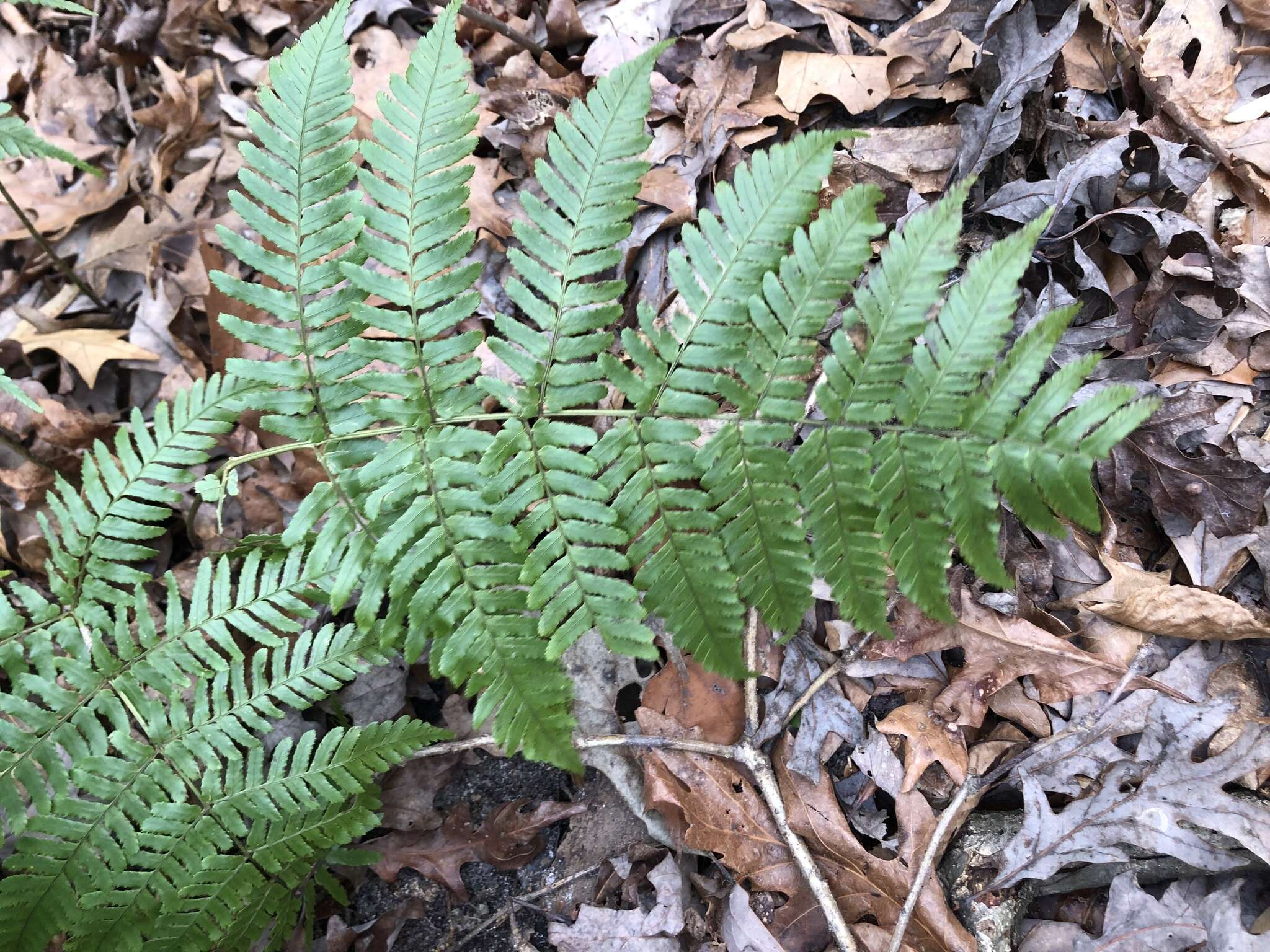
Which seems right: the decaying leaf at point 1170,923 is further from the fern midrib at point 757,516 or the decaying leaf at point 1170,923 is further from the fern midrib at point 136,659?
the fern midrib at point 136,659

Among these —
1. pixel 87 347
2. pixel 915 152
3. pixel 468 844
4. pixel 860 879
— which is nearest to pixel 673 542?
pixel 860 879

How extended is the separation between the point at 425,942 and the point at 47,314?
3.42m

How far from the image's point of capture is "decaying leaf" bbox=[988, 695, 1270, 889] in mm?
2150

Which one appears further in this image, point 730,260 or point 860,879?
point 860,879

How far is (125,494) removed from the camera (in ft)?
8.14

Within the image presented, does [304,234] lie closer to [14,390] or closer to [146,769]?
[14,390]

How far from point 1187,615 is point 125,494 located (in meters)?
3.26

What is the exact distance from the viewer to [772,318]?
194cm

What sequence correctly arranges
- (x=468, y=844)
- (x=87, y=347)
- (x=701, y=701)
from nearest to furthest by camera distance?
(x=701, y=701), (x=468, y=844), (x=87, y=347)

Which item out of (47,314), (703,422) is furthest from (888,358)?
(47,314)

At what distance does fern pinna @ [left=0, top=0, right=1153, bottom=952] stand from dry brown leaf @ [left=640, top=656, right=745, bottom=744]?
1.95 ft

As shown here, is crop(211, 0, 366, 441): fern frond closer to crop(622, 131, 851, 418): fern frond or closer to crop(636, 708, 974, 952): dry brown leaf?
crop(622, 131, 851, 418): fern frond

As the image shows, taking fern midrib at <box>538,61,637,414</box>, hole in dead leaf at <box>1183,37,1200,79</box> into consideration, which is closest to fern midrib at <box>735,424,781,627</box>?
fern midrib at <box>538,61,637,414</box>

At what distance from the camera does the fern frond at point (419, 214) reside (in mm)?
2049
